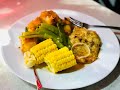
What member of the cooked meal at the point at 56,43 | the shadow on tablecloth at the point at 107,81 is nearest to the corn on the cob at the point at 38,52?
the cooked meal at the point at 56,43

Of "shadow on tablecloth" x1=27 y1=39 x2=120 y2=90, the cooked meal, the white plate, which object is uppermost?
the cooked meal

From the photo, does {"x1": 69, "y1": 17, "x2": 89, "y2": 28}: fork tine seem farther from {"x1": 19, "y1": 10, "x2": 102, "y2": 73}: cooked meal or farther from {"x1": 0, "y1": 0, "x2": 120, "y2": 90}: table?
{"x1": 0, "y1": 0, "x2": 120, "y2": 90}: table

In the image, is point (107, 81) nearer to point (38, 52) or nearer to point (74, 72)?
point (74, 72)

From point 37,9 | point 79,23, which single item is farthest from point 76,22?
point 37,9

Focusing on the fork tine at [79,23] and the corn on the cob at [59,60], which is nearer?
the corn on the cob at [59,60]

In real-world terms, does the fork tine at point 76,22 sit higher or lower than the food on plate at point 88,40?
higher

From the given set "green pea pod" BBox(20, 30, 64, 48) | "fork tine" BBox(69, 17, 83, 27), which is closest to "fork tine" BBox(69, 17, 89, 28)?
"fork tine" BBox(69, 17, 83, 27)

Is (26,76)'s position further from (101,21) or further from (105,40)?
(101,21)

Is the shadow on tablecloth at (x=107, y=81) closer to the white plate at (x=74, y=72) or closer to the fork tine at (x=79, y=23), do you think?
the white plate at (x=74, y=72)
